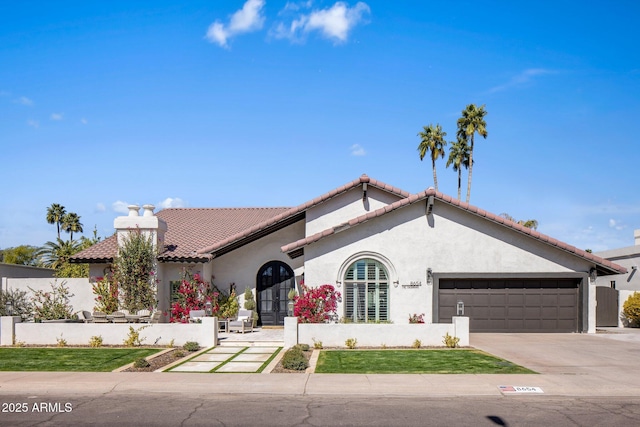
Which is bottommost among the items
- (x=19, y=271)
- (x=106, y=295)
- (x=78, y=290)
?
(x=106, y=295)

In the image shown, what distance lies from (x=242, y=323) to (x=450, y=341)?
27.0ft

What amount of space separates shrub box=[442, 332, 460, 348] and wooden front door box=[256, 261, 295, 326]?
8.71 metres

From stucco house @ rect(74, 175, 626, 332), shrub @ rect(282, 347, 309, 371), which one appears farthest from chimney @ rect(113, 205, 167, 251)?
shrub @ rect(282, 347, 309, 371)

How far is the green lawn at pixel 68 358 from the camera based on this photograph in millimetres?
14375

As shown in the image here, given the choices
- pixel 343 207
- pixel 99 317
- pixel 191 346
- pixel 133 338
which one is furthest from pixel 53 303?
pixel 343 207

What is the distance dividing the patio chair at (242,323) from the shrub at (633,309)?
16933 mm

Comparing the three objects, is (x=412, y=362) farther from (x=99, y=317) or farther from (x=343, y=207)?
(x=99, y=317)

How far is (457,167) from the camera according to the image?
5297 cm

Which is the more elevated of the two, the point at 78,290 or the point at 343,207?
the point at 343,207

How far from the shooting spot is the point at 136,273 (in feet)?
75.0

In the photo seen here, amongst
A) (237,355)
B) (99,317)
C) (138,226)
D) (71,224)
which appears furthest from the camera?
(71,224)

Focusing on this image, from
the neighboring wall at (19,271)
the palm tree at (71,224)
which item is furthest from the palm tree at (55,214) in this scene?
the neighboring wall at (19,271)

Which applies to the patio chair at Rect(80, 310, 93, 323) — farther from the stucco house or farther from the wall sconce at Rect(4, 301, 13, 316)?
the wall sconce at Rect(4, 301, 13, 316)

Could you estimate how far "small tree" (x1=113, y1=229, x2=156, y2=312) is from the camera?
74.7ft
